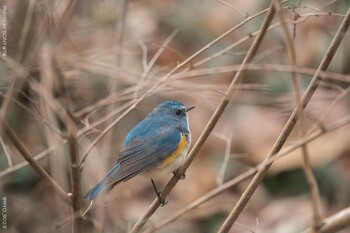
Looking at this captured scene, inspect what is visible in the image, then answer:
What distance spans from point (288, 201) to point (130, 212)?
1530mm

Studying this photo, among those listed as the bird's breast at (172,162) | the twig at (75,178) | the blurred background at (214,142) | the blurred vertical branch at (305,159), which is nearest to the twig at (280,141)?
the blurred vertical branch at (305,159)

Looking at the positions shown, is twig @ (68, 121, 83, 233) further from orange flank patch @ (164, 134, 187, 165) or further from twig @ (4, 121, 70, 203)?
orange flank patch @ (164, 134, 187, 165)

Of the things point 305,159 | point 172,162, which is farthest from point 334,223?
point 172,162

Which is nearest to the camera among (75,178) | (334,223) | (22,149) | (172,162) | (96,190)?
(334,223)

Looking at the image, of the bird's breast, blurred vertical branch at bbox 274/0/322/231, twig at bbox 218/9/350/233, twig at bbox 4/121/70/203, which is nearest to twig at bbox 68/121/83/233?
twig at bbox 4/121/70/203

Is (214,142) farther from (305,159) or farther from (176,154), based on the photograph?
(305,159)

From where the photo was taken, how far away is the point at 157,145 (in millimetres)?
4488

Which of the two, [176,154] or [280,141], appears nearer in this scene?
[280,141]

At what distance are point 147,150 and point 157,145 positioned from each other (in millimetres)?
83

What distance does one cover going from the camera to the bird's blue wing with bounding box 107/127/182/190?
13.8ft

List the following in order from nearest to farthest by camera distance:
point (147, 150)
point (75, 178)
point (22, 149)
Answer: point (22, 149) → point (75, 178) → point (147, 150)

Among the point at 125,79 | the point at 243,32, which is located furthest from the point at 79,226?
the point at 243,32

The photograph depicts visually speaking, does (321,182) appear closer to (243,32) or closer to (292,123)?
(243,32)

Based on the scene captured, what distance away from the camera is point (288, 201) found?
6.37m
